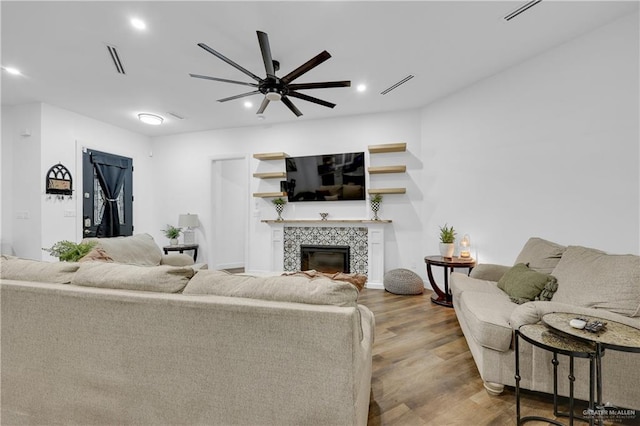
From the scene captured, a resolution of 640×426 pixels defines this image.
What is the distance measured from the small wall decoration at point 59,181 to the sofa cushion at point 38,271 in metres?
3.56

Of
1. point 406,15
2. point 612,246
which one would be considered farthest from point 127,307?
point 612,246


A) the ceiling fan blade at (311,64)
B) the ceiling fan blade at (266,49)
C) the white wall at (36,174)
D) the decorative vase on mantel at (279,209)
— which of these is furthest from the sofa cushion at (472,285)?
the white wall at (36,174)

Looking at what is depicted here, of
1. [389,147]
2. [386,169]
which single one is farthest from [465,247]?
[389,147]

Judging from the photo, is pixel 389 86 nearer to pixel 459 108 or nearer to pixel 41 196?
pixel 459 108

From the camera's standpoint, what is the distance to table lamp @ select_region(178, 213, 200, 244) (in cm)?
543

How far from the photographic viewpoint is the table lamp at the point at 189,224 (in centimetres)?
543

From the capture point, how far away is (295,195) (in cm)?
504

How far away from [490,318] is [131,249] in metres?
3.71

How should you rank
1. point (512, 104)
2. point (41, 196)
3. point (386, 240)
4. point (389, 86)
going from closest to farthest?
point (512, 104)
point (389, 86)
point (41, 196)
point (386, 240)

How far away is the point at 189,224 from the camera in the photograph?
5.45m

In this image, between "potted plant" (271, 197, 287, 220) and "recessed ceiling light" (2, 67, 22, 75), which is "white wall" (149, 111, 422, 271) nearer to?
"potted plant" (271, 197, 287, 220)

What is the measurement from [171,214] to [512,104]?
244 inches

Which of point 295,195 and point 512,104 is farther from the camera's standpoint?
point 295,195

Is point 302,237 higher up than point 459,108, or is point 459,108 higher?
point 459,108
